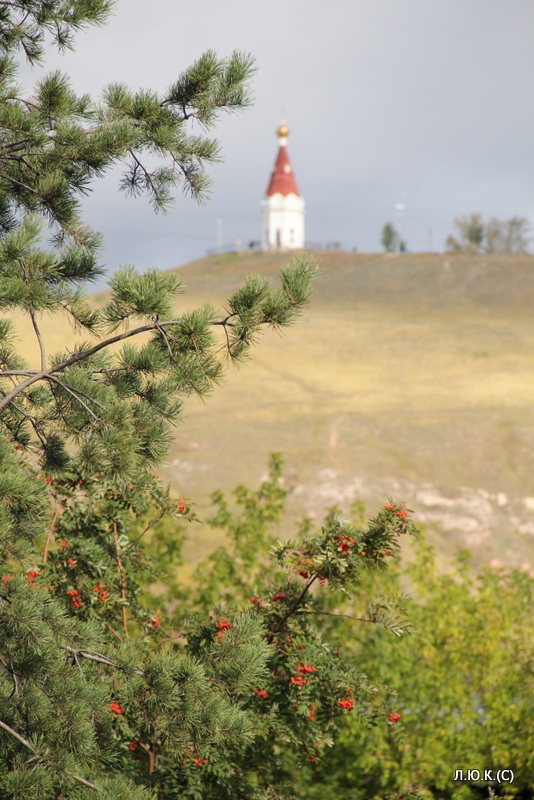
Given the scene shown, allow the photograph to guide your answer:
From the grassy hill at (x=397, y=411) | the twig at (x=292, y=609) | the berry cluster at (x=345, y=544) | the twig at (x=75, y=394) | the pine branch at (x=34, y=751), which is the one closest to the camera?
the pine branch at (x=34, y=751)

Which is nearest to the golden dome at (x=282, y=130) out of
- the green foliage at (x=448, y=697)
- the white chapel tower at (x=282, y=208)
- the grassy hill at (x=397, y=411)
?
the white chapel tower at (x=282, y=208)

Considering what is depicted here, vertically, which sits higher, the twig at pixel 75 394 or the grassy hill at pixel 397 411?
the twig at pixel 75 394

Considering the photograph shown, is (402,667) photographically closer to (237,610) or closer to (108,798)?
(237,610)

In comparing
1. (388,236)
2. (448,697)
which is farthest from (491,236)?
(448,697)

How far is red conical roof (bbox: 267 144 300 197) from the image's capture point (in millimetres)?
80500

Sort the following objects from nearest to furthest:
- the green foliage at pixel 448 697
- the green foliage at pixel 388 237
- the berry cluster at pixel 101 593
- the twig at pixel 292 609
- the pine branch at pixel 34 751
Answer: the pine branch at pixel 34 751
the twig at pixel 292 609
the berry cluster at pixel 101 593
the green foliage at pixel 448 697
the green foliage at pixel 388 237

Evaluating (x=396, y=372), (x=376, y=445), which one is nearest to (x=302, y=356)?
(x=396, y=372)

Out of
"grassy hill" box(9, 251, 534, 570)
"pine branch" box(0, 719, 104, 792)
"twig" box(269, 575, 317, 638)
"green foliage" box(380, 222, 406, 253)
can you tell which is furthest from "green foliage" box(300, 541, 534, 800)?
"green foliage" box(380, 222, 406, 253)

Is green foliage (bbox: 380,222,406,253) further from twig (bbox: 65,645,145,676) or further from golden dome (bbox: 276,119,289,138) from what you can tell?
twig (bbox: 65,645,145,676)

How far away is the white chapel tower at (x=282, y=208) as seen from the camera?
7938cm

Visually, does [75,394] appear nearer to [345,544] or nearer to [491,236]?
[345,544]

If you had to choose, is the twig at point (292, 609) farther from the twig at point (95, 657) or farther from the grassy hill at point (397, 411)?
the grassy hill at point (397, 411)

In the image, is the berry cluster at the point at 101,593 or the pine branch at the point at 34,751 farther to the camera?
the berry cluster at the point at 101,593

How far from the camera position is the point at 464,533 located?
854 inches
